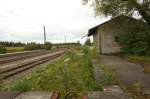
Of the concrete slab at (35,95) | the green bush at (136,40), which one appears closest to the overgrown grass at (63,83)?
the concrete slab at (35,95)

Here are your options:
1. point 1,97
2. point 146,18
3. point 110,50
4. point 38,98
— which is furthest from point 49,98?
point 110,50

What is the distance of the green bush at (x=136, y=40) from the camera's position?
22.3 metres

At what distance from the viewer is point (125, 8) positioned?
23.7 meters

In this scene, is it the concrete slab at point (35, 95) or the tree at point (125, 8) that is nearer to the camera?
the concrete slab at point (35, 95)

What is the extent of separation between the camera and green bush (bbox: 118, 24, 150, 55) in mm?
22266

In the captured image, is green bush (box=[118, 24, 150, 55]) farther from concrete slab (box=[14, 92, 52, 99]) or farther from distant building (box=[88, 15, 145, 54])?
concrete slab (box=[14, 92, 52, 99])

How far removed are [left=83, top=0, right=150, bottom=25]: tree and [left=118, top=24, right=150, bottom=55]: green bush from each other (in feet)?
4.07

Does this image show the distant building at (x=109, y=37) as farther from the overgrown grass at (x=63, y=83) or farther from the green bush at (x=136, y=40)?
the overgrown grass at (x=63, y=83)

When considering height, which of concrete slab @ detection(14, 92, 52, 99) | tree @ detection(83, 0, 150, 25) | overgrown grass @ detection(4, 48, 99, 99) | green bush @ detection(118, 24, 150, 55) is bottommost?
overgrown grass @ detection(4, 48, 99, 99)

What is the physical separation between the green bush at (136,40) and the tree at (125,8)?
48.9 inches

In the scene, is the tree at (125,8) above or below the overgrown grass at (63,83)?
above

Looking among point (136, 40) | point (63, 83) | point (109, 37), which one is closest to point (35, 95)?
point (63, 83)

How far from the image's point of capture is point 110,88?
24.0 ft

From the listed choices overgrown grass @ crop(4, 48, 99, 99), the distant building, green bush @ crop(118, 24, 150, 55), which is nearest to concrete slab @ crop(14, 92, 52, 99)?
overgrown grass @ crop(4, 48, 99, 99)
